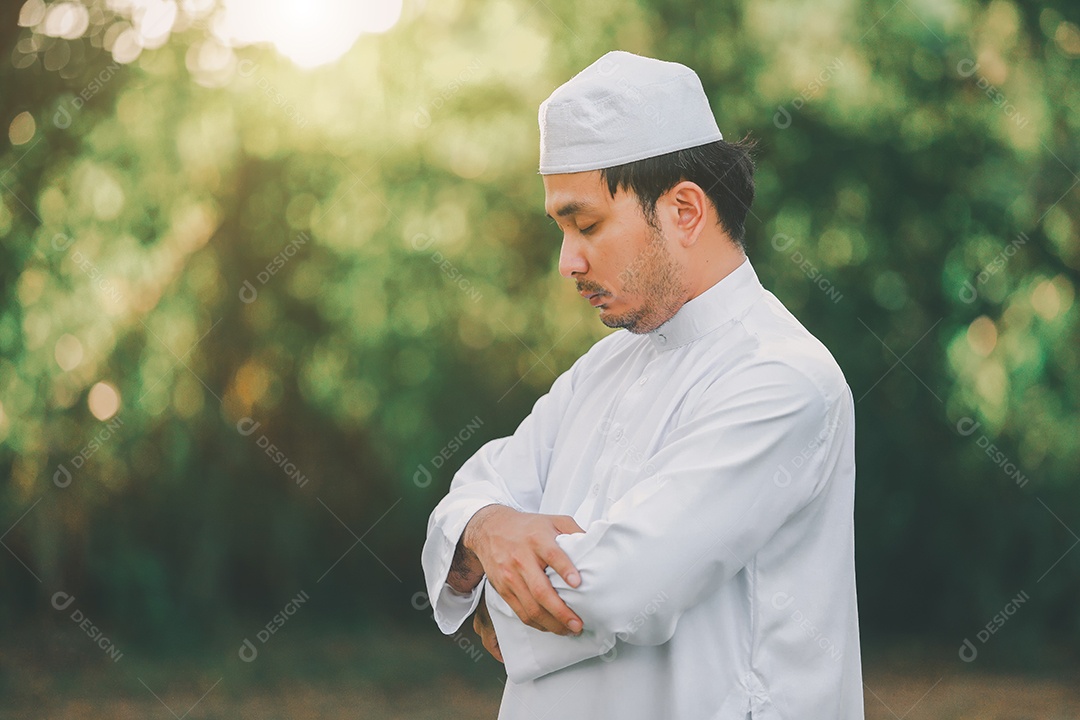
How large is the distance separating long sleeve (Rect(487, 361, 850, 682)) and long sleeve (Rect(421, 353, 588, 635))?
26cm

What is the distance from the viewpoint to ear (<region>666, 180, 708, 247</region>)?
1.51 meters

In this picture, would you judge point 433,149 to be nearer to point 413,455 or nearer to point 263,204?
point 263,204

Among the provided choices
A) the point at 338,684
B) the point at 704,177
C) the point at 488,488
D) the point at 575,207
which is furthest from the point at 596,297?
the point at 338,684

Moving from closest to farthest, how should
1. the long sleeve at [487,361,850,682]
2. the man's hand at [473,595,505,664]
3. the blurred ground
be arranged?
the long sleeve at [487,361,850,682] < the man's hand at [473,595,505,664] < the blurred ground

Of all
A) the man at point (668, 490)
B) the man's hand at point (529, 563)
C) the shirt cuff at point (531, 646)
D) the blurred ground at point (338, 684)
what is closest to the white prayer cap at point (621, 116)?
the man at point (668, 490)

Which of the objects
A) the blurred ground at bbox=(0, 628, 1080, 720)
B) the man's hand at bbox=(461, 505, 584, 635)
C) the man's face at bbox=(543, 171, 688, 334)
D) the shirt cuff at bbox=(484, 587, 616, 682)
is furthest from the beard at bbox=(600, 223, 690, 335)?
the blurred ground at bbox=(0, 628, 1080, 720)

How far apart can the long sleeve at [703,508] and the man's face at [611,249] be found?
0.71 feet

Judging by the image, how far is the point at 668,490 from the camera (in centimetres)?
130

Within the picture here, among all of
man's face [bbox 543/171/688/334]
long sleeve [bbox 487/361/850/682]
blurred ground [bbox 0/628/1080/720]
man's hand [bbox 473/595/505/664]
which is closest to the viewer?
long sleeve [bbox 487/361/850/682]

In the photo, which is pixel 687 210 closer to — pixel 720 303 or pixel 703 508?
pixel 720 303

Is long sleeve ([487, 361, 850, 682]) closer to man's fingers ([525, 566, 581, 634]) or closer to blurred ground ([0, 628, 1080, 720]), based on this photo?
man's fingers ([525, 566, 581, 634])

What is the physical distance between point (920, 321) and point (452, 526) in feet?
12.3

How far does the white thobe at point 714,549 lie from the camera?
1298mm

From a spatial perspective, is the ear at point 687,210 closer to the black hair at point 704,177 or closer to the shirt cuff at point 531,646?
the black hair at point 704,177
